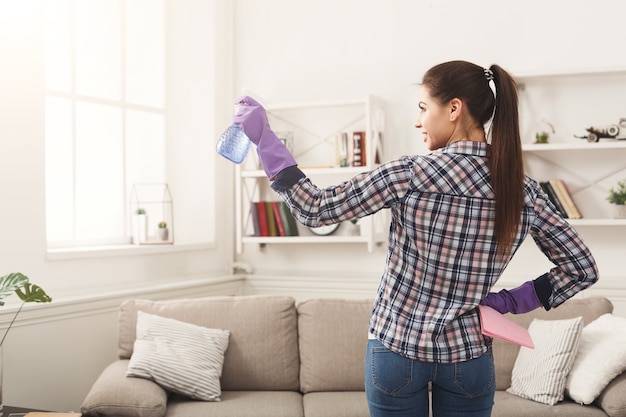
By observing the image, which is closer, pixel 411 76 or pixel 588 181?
pixel 588 181

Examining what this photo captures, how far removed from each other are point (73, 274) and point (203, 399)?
97 cm

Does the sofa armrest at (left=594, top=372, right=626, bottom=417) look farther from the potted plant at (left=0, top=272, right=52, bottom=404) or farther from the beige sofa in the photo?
the potted plant at (left=0, top=272, right=52, bottom=404)

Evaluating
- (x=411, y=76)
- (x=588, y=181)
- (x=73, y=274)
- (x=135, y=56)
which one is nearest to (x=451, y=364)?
(x=73, y=274)

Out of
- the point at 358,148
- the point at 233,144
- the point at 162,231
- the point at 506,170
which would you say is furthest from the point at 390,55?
the point at 506,170

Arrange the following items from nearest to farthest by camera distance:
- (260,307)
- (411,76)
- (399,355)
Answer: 1. (399,355)
2. (260,307)
3. (411,76)

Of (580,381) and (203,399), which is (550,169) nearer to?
(580,381)

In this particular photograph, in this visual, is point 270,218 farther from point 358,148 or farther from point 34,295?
point 34,295

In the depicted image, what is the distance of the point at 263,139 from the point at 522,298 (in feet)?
2.34

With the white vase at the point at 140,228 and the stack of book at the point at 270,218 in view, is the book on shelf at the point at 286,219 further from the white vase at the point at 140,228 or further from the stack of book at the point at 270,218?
the white vase at the point at 140,228

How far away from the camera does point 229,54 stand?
4.57 metres

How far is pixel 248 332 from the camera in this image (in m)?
3.34

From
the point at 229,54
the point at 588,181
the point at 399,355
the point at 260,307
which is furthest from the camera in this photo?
the point at 229,54

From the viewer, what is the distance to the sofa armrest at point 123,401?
278 centimetres

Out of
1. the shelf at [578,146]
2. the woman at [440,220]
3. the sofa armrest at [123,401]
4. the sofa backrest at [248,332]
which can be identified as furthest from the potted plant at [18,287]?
the shelf at [578,146]
